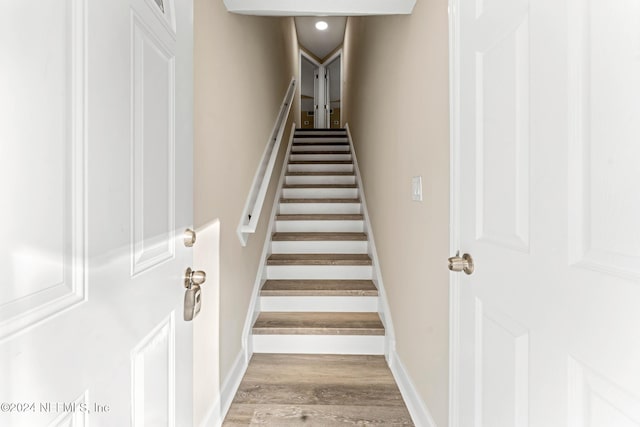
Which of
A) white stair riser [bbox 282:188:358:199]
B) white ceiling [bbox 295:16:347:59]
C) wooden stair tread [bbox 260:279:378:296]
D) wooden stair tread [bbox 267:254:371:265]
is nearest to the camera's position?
wooden stair tread [bbox 260:279:378:296]

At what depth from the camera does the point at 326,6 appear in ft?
5.62

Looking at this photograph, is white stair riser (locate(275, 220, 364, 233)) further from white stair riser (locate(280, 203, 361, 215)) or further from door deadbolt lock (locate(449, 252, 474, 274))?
door deadbolt lock (locate(449, 252, 474, 274))

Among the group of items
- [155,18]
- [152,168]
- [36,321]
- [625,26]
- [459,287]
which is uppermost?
[155,18]

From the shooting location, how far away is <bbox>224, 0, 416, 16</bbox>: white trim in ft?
5.55

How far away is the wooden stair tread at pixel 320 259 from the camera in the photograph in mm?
2771

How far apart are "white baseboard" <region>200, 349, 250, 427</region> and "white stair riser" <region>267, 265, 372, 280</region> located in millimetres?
764

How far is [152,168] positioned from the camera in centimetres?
78

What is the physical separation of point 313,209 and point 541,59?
285cm

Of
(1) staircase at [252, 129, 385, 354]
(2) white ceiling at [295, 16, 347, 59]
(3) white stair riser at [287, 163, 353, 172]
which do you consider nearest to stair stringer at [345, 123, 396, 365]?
(1) staircase at [252, 129, 385, 354]

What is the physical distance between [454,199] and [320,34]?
5581 millimetres

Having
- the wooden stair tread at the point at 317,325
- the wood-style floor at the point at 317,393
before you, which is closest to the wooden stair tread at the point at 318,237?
the wooden stair tread at the point at 317,325

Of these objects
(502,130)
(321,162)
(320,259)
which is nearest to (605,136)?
(502,130)

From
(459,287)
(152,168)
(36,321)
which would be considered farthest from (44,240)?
(459,287)

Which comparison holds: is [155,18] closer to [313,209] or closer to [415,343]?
[415,343]
